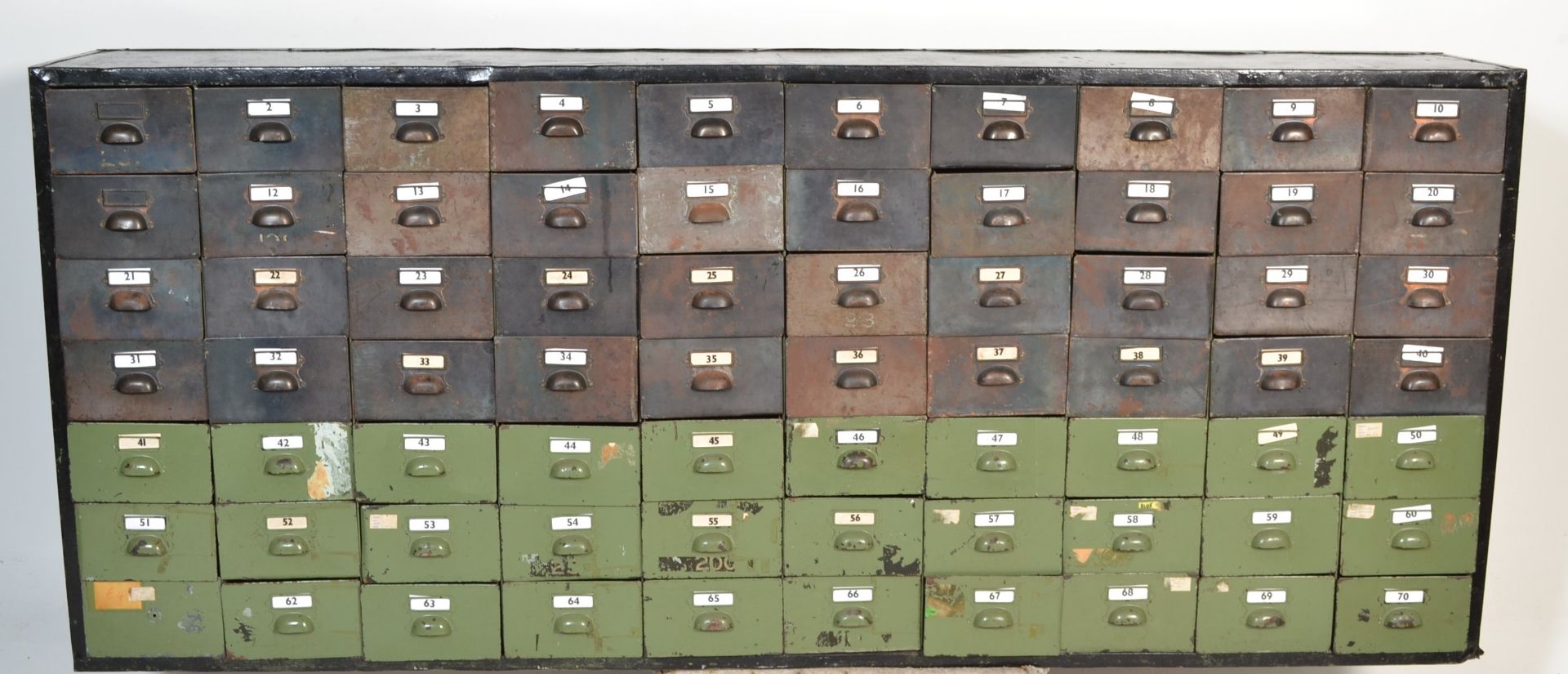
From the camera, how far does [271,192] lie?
4016 mm

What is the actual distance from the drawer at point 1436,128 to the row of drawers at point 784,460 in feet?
2.53

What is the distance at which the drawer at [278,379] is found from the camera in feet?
13.5

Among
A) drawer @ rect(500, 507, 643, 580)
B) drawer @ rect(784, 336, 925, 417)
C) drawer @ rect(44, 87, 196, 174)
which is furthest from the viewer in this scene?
drawer @ rect(500, 507, 643, 580)

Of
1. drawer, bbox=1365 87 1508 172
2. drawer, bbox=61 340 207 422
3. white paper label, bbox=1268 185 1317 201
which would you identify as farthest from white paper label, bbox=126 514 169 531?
drawer, bbox=1365 87 1508 172

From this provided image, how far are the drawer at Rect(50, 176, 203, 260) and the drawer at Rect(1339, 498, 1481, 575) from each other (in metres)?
3.53

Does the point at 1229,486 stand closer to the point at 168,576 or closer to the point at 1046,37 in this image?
the point at 1046,37

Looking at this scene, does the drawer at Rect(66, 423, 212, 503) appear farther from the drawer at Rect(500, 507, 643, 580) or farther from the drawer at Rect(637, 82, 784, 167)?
the drawer at Rect(637, 82, 784, 167)

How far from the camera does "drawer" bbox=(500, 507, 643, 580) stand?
4277 millimetres

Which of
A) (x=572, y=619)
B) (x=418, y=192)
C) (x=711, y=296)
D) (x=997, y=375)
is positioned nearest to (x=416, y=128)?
(x=418, y=192)

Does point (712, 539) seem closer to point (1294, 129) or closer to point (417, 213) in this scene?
point (417, 213)

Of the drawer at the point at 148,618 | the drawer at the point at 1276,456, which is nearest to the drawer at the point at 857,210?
the drawer at the point at 1276,456

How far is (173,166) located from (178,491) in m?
0.96

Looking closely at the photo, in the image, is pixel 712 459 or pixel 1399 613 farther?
pixel 1399 613

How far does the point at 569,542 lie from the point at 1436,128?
2.79 metres
